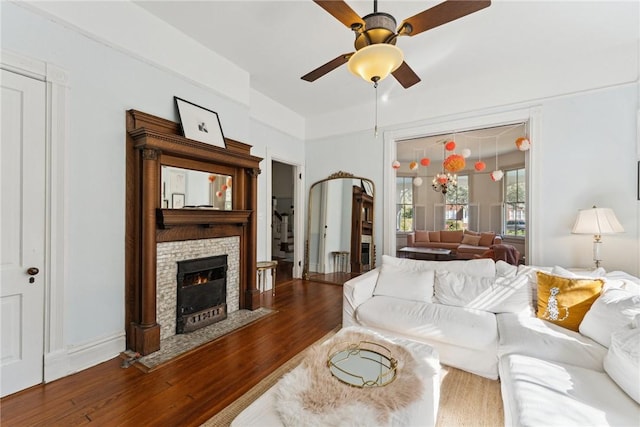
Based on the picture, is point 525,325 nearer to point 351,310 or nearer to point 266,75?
point 351,310

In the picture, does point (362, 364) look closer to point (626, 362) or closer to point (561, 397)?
point (561, 397)

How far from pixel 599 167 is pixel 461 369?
2.87 m

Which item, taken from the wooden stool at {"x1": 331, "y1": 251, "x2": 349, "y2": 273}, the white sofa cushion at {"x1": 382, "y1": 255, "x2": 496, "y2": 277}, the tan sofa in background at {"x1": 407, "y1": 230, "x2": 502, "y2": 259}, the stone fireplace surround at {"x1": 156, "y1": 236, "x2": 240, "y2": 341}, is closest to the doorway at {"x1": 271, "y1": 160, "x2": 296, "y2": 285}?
the wooden stool at {"x1": 331, "y1": 251, "x2": 349, "y2": 273}

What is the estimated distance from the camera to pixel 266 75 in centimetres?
366

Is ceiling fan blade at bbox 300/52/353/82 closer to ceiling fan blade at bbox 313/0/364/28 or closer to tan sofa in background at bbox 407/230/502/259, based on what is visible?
ceiling fan blade at bbox 313/0/364/28

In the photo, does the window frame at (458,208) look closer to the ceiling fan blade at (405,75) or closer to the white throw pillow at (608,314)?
the white throw pillow at (608,314)

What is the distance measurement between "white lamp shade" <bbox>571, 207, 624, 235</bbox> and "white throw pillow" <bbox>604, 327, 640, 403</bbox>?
5.35 ft

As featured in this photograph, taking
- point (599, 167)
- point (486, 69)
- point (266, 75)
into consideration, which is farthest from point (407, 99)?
point (599, 167)

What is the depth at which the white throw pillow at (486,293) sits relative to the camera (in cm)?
238

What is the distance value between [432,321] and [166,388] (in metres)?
2.14

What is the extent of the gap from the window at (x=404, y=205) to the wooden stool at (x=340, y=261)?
13.1 feet

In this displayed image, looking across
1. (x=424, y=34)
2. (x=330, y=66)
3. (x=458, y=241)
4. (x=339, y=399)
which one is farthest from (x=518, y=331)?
(x=458, y=241)

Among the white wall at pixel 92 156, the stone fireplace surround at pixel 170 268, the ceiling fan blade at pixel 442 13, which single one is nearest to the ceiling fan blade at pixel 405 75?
the ceiling fan blade at pixel 442 13

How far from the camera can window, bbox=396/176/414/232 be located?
27.5 feet
